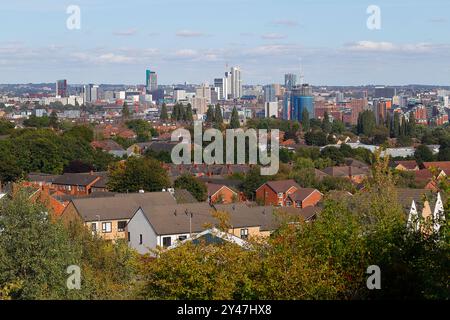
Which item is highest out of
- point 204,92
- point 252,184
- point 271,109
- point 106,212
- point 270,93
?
point 204,92

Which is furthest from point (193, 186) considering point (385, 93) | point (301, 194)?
point (385, 93)

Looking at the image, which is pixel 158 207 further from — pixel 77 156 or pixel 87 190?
pixel 77 156

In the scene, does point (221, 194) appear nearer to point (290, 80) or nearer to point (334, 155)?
point (334, 155)

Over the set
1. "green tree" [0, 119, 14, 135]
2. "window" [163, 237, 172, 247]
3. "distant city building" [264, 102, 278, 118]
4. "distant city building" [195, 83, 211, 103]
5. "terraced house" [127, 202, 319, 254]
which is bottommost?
"distant city building" [264, 102, 278, 118]

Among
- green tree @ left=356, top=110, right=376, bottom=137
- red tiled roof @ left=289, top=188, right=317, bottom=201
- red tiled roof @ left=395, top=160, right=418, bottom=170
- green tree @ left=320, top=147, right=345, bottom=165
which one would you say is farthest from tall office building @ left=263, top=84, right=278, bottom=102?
red tiled roof @ left=289, top=188, right=317, bottom=201

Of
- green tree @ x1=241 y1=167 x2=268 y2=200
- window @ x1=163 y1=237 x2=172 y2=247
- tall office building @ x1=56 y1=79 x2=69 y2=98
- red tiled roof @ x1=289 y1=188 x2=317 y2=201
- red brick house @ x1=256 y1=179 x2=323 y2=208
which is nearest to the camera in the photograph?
window @ x1=163 y1=237 x2=172 y2=247

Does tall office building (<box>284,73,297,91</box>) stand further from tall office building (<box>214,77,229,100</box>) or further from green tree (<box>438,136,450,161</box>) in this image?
green tree (<box>438,136,450,161</box>)

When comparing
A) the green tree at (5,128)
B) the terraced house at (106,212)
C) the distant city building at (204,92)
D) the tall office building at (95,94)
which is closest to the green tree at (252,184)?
the terraced house at (106,212)

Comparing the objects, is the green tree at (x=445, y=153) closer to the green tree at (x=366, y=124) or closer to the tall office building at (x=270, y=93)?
the green tree at (x=366, y=124)
